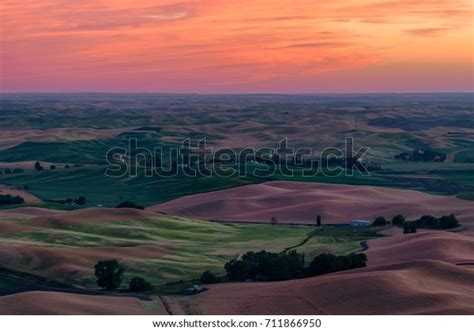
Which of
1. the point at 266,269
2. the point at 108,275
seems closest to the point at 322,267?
the point at 266,269

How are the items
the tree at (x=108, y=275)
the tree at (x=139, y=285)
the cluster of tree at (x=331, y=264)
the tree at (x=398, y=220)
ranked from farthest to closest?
the tree at (x=398, y=220) → the cluster of tree at (x=331, y=264) → the tree at (x=108, y=275) → the tree at (x=139, y=285)

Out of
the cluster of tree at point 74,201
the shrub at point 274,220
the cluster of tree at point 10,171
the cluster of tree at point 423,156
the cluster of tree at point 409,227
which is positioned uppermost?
the cluster of tree at point 409,227

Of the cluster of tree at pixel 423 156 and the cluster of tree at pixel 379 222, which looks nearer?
the cluster of tree at pixel 379 222

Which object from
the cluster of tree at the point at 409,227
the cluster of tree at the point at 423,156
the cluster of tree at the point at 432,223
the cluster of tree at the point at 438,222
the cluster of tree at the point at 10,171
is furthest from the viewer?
the cluster of tree at the point at 423,156

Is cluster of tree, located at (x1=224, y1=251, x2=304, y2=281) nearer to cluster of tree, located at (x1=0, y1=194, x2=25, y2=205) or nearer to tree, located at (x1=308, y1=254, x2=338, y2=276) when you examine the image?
tree, located at (x1=308, y1=254, x2=338, y2=276)

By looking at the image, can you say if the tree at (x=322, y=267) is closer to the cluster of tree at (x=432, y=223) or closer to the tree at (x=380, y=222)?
the cluster of tree at (x=432, y=223)

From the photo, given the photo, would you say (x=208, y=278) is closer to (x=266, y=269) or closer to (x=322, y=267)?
(x=266, y=269)

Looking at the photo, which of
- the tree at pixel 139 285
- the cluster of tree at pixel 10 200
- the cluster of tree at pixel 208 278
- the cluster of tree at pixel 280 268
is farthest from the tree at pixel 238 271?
the cluster of tree at pixel 10 200
